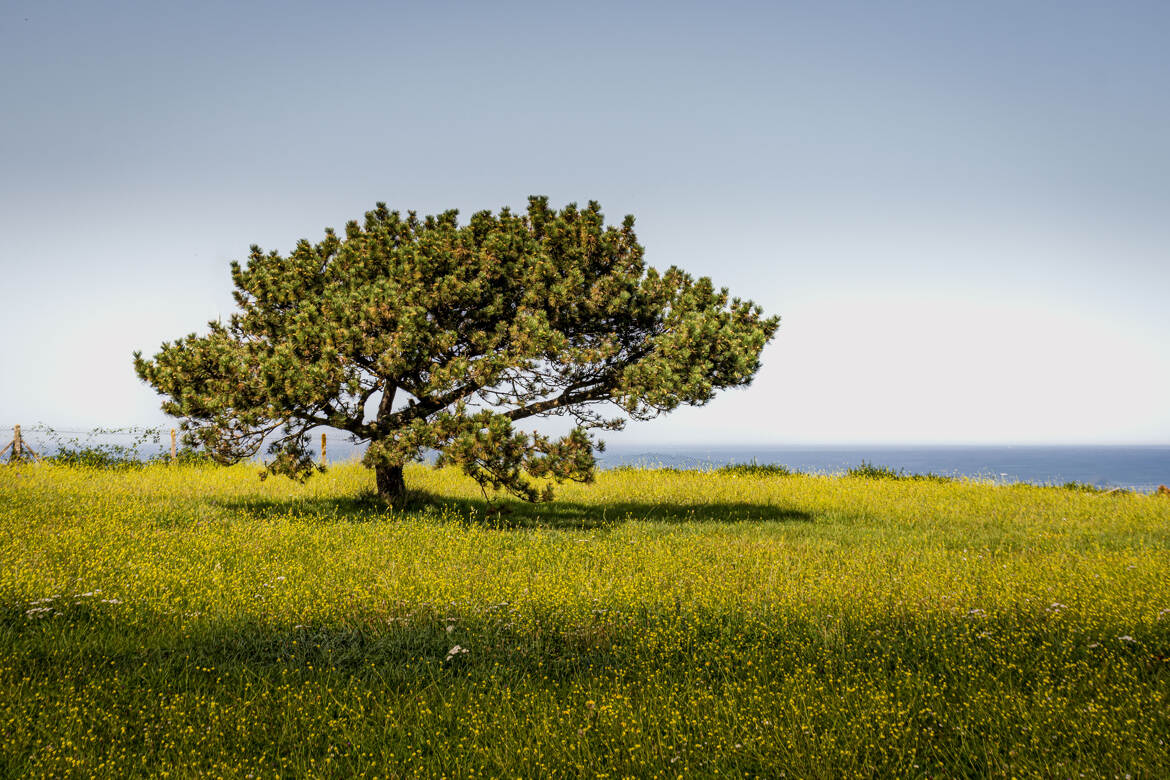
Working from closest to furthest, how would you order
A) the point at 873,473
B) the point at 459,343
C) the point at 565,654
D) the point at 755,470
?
the point at 565,654 → the point at 459,343 → the point at 873,473 → the point at 755,470

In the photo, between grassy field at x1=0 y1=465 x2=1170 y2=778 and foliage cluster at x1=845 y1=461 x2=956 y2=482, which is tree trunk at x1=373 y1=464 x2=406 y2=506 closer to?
grassy field at x1=0 y1=465 x2=1170 y2=778

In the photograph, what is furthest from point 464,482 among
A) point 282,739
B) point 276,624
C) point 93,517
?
point 282,739

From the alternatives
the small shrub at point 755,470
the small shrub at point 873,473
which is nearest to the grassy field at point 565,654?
the small shrub at point 873,473

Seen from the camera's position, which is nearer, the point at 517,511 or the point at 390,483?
the point at 390,483

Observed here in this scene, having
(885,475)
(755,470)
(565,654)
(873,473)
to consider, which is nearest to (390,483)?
(565,654)

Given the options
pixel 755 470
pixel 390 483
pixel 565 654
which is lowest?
pixel 565 654

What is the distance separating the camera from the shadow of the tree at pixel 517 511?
13844 mm

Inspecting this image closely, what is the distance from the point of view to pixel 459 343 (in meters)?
14.0

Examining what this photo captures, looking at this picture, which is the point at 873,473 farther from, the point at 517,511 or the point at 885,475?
the point at 517,511

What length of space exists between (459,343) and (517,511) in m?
5.08

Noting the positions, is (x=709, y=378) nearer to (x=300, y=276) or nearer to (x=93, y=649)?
(x=300, y=276)

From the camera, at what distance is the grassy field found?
4.01 meters

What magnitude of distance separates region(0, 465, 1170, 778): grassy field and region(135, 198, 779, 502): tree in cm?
219

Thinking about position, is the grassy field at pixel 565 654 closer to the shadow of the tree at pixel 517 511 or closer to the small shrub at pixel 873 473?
the shadow of the tree at pixel 517 511
